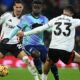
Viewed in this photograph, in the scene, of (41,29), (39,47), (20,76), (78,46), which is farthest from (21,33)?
(78,46)

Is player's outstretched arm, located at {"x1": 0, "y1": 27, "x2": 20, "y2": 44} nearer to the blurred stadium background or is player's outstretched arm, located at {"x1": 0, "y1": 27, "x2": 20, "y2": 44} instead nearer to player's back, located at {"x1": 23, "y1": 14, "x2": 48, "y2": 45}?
player's back, located at {"x1": 23, "y1": 14, "x2": 48, "y2": 45}

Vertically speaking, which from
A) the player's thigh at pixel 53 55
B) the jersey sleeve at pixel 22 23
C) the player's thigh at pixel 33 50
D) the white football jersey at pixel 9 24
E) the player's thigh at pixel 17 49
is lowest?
the player's thigh at pixel 17 49

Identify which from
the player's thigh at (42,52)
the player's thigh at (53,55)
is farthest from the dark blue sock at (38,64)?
the player's thigh at (53,55)

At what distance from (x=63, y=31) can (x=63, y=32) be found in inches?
0.8

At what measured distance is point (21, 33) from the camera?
1096 cm

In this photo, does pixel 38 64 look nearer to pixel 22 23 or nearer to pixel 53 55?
pixel 22 23

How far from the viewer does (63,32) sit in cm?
1093

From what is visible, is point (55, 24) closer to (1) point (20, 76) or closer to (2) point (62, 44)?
(2) point (62, 44)

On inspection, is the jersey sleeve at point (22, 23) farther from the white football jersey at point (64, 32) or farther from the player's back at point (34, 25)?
the white football jersey at point (64, 32)

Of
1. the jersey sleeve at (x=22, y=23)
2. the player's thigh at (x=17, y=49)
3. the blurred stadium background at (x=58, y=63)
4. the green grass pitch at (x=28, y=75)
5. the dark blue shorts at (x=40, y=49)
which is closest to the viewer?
the jersey sleeve at (x=22, y=23)

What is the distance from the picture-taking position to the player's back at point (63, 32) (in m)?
10.9

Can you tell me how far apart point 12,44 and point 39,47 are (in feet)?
3.11

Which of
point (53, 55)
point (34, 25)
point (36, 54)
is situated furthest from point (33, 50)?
point (53, 55)

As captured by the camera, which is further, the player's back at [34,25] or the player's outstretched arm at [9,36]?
the player's back at [34,25]
